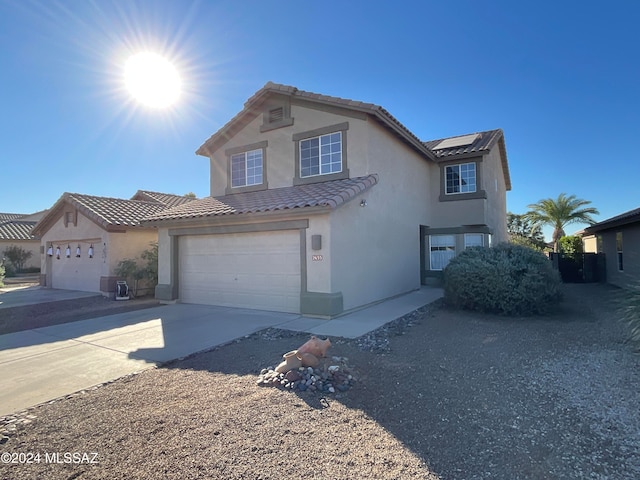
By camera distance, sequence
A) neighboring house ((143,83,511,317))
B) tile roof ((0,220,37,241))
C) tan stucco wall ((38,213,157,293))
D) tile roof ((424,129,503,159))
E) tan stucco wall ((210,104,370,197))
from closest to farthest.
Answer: neighboring house ((143,83,511,317)), tan stucco wall ((210,104,370,197)), tile roof ((424,129,503,159)), tan stucco wall ((38,213,157,293)), tile roof ((0,220,37,241))

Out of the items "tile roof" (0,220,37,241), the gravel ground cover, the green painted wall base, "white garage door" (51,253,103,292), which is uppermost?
"tile roof" (0,220,37,241)

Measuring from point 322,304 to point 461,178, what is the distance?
33.9 ft

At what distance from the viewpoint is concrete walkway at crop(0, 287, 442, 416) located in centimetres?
582

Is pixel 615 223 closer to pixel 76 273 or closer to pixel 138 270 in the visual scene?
pixel 138 270

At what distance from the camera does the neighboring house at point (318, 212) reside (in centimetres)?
1051

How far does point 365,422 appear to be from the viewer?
432cm

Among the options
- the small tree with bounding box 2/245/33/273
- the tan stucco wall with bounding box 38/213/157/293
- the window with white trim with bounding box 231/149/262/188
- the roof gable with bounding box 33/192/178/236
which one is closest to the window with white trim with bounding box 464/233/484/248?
the window with white trim with bounding box 231/149/262/188

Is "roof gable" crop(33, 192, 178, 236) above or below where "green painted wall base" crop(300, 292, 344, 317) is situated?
above

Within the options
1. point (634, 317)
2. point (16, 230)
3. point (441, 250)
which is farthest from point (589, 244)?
point (16, 230)

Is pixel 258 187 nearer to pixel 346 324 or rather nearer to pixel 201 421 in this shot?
pixel 346 324

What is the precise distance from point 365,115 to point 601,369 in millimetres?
8935

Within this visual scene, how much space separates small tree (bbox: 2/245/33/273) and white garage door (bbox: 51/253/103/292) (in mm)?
13749

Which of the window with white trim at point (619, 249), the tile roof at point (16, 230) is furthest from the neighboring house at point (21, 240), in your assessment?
the window with white trim at point (619, 249)

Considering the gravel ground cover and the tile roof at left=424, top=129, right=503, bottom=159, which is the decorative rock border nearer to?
the gravel ground cover
